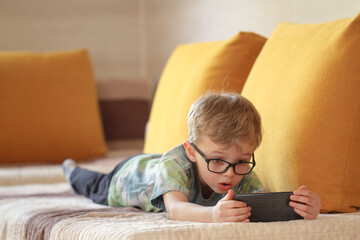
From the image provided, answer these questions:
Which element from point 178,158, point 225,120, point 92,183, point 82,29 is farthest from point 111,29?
point 225,120

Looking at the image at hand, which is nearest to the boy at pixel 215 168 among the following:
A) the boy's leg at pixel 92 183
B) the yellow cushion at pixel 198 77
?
the boy's leg at pixel 92 183

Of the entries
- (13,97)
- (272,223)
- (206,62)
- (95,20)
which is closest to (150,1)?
(95,20)

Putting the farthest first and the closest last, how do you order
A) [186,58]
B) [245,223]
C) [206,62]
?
1. [186,58]
2. [206,62]
3. [245,223]

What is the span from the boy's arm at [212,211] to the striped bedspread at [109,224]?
3 centimetres

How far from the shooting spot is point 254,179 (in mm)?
1366

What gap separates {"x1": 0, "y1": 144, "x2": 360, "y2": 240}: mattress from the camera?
104cm

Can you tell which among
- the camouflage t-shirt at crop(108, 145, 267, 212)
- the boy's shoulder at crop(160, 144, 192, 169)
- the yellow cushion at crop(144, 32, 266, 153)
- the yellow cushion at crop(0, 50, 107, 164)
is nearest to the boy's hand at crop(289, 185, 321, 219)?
the camouflage t-shirt at crop(108, 145, 267, 212)

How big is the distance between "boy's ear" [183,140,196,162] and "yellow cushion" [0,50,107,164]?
146 centimetres

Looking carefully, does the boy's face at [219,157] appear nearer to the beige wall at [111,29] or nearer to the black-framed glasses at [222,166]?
the black-framed glasses at [222,166]

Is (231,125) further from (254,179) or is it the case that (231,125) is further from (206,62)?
(206,62)

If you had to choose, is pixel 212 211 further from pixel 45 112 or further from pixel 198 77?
pixel 45 112

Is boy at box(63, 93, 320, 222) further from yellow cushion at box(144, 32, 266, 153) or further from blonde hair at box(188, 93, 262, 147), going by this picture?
yellow cushion at box(144, 32, 266, 153)

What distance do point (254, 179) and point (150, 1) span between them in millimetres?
2368

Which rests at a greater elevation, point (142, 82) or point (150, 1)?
point (150, 1)
